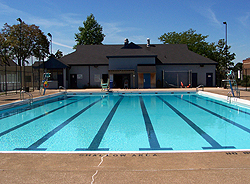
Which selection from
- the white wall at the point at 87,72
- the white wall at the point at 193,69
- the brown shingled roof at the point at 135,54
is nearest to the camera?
the brown shingled roof at the point at 135,54

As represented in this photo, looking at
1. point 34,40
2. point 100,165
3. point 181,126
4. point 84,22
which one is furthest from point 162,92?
point 84,22

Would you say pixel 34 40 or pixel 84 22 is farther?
pixel 84 22

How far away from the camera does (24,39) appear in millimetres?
38531

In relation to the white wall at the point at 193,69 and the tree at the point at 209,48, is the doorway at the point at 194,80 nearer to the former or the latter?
the white wall at the point at 193,69

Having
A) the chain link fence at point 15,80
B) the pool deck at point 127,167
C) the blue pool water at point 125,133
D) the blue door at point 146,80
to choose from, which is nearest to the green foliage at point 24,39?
the chain link fence at point 15,80

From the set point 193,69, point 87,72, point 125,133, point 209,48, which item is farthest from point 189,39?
point 125,133

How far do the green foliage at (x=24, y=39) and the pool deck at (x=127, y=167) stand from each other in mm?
37240

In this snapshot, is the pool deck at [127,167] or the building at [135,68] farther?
the building at [135,68]

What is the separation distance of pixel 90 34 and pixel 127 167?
4868 cm

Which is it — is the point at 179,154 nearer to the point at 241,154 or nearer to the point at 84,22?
the point at 241,154

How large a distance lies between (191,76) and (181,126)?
22094mm

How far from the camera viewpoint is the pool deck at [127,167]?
133 inches

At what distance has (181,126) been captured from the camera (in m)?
8.27

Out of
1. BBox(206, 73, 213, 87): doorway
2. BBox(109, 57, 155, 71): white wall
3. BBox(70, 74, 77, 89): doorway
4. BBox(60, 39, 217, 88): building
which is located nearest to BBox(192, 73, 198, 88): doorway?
BBox(60, 39, 217, 88): building
